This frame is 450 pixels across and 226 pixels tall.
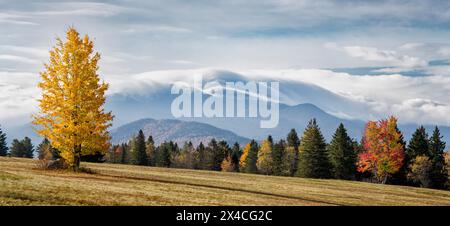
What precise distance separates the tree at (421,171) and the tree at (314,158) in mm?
15867

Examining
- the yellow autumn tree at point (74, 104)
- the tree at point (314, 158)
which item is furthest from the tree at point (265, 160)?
the yellow autumn tree at point (74, 104)

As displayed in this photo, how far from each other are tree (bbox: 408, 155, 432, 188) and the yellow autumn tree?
221 feet

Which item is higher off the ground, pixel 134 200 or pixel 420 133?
pixel 420 133

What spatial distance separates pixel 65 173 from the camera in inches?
1656

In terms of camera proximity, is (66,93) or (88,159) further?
(88,159)

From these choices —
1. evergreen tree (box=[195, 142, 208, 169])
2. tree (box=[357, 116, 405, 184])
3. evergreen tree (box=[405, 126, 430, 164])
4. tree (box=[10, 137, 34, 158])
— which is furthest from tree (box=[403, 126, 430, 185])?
tree (box=[10, 137, 34, 158])

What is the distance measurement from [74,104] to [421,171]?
70988 millimetres

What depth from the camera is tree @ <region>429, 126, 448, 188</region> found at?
92.9 meters

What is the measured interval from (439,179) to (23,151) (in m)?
118

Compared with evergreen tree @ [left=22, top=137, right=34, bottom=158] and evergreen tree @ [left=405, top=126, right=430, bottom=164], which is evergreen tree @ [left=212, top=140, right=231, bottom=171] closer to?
evergreen tree @ [left=22, top=137, right=34, bottom=158]

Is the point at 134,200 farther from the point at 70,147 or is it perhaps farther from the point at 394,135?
the point at 394,135

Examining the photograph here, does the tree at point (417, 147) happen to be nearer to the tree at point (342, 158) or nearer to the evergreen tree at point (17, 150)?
the tree at point (342, 158)

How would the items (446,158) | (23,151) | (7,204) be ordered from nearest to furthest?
(7,204) → (446,158) → (23,151)
